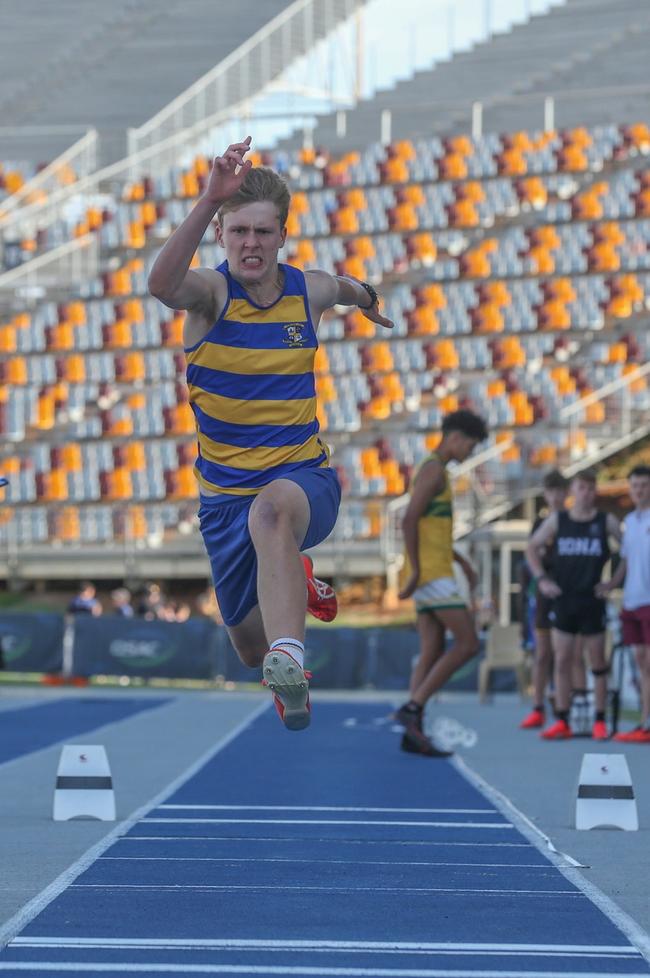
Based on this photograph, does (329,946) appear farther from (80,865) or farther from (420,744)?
(420,744)

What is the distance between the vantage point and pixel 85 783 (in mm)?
6148

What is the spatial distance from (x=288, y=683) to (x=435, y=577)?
5339 millimetres

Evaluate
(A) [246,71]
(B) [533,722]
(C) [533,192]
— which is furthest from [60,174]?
(B) [533,722]

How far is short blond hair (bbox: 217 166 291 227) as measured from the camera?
5.20 m

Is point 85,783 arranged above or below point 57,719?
above

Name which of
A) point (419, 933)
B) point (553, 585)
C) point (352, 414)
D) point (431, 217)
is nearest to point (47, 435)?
point (352, 414)

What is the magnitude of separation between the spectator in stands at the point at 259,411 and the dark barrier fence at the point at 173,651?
55.2 ft

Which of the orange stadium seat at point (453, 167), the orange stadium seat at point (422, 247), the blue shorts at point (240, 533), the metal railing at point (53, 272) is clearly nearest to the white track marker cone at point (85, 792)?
the blue shorts at point (240, 533)

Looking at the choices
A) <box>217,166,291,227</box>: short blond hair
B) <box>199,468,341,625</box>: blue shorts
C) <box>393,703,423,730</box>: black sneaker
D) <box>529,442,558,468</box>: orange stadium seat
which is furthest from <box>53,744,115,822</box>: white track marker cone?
<box>529,442,558,468</box>: orange stadium seat

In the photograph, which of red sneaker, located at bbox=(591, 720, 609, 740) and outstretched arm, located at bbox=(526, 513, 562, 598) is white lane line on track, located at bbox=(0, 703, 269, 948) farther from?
outstretched arm, located at bbox=(526, 513, 562, 598)

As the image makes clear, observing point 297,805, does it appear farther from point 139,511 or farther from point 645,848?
point 139,511

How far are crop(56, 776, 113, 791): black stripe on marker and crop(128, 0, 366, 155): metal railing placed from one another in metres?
32.9

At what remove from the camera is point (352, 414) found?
3259 centimetres

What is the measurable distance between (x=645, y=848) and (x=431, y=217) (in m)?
30.8
